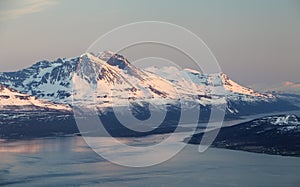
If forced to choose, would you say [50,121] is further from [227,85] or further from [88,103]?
[227,85]

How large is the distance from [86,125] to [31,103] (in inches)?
442

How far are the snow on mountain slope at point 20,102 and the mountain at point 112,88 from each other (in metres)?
4.99

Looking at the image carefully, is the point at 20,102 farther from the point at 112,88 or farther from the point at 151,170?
the point at 151,170

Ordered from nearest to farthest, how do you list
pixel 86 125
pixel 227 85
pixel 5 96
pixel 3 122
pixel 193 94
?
pixel 3 122
pixel 86 125
pixel 5 96
pixel 193 94
pixel 227 85

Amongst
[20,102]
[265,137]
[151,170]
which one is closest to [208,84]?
[20,102]

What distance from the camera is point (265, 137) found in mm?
44156

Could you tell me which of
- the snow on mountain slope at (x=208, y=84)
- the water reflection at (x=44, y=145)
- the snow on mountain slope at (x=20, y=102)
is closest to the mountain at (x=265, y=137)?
the water reflection at (x=44, y=145)

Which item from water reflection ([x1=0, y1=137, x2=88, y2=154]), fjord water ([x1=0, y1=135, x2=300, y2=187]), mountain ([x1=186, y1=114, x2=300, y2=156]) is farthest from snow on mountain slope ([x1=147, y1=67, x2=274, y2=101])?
fjord water ([x1=0, y1=135, x2=300, y2=187])

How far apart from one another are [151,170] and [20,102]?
45026 millimetres

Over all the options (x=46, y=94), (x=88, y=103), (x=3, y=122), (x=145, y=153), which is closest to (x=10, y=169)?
(x=145, y=153)

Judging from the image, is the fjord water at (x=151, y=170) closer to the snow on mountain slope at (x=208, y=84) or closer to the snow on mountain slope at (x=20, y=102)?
the snow on mountain slope at (x=20, y=102)

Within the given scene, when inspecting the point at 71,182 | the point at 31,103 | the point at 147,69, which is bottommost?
the point at 71,182

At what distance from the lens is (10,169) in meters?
29.2

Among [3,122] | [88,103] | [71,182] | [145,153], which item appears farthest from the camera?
[88,103]
